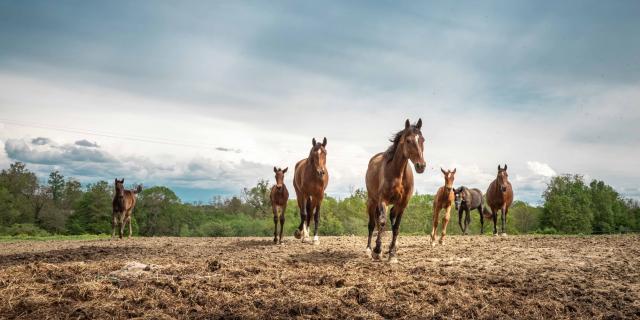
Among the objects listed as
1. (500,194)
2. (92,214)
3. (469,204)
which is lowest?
(92,214)

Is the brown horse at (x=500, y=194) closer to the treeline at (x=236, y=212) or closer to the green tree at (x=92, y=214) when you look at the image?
the treeline at (x=236, y=212)

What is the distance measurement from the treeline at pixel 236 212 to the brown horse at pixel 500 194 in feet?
48.1

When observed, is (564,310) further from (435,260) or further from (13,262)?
(13,262)

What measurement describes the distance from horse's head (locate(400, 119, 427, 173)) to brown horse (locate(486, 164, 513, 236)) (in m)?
12.0

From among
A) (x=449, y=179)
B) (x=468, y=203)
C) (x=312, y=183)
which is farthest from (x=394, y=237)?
(x=468, y=203)

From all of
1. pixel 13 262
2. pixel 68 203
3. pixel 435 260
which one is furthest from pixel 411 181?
pixel 68 203

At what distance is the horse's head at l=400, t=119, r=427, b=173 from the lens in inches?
321

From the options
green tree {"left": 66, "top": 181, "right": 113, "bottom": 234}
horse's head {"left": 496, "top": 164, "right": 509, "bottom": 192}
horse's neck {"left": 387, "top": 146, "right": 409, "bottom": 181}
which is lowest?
green tree {"left": 66, "top": 181, "right": 113, "bottom": 234}

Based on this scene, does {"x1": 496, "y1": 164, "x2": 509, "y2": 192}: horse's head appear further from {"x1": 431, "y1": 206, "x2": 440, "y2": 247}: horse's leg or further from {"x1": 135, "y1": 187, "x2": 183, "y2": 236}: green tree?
{"x1": 135, "y1": 187, "x2": 183, "y2": 236}: green tree

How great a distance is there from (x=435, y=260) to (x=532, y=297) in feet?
10.3

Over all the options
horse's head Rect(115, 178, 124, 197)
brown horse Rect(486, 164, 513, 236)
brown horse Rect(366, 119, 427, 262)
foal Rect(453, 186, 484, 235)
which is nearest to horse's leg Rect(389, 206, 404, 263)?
brown horse Rect(366, 119, 427, 262)

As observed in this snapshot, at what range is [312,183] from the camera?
41.6ft

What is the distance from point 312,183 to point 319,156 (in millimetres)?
1256

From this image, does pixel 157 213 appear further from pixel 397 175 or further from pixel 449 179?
pixel 397 175
